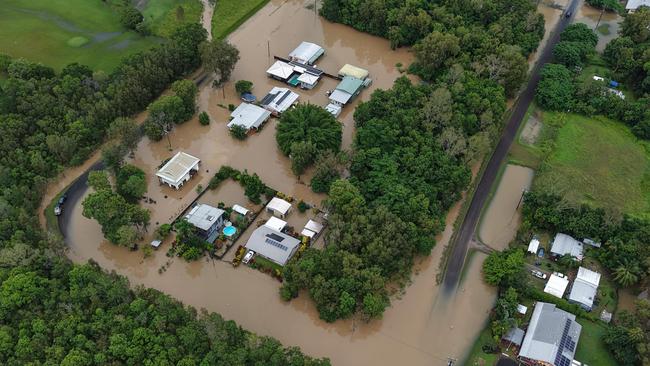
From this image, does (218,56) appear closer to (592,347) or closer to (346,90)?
(346,90)

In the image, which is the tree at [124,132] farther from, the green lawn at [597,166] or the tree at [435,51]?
the green lawn at [597,166]

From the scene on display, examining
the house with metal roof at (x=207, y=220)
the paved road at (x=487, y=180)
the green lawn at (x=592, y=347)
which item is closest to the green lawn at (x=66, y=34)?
the house with metal roof at (x=207, y=220)

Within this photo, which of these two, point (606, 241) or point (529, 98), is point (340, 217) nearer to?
point (606, 241)

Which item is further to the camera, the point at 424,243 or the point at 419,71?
the point at 419,71

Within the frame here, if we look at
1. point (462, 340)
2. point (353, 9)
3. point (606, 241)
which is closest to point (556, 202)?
point (606, 241)

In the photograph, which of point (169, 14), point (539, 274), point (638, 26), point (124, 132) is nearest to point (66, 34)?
point (169, 14)
